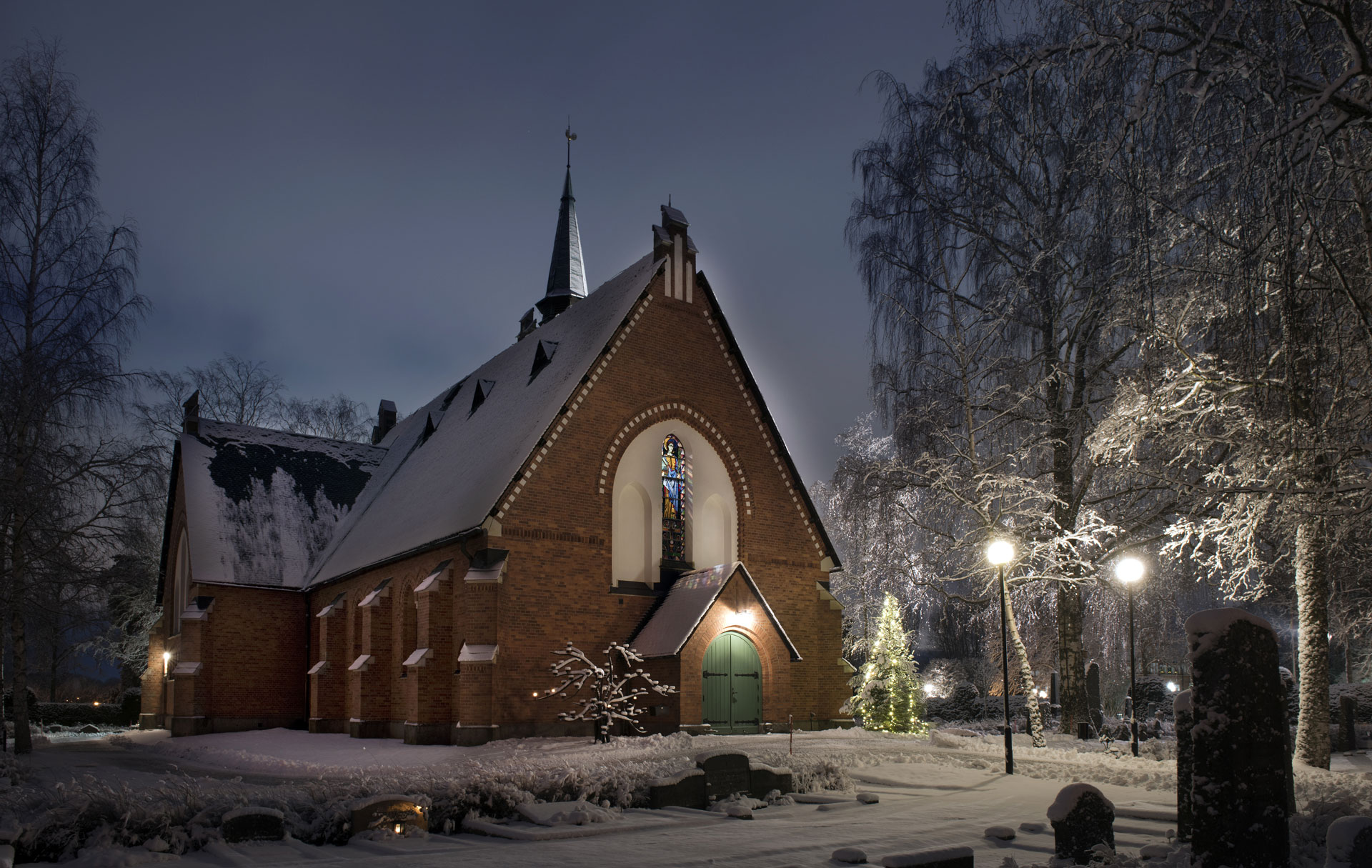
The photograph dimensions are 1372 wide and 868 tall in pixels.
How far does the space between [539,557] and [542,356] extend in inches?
275

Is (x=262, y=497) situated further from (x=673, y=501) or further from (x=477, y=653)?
(x=673, y=501)

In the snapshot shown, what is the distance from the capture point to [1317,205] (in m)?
7.88

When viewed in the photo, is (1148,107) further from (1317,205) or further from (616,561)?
(616,561)

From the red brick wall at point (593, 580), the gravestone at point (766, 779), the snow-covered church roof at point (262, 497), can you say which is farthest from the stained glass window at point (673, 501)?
the snow-covered church roof at point (262, 497)

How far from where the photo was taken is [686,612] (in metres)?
21.2

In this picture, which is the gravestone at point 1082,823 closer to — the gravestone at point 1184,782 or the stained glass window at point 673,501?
the gravestone at point 1184,782

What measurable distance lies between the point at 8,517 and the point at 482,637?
10401 millimetres

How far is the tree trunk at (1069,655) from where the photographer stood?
21.6 metres

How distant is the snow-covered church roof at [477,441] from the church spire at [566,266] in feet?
16.3

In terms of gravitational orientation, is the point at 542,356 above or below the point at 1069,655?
above

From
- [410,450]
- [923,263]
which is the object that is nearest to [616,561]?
[923,263]

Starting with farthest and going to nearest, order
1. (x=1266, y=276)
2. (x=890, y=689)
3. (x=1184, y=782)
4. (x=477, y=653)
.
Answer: (x=890, y=689), (x=477, y=653), (x=1266, y=276), (x=1184, y=782)

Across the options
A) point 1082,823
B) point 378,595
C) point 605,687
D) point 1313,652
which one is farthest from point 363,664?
point 1313,652

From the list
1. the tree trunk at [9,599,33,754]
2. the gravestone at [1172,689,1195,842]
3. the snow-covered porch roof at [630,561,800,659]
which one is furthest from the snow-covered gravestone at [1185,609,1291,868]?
the tree trunk at [9,599,33,754]
